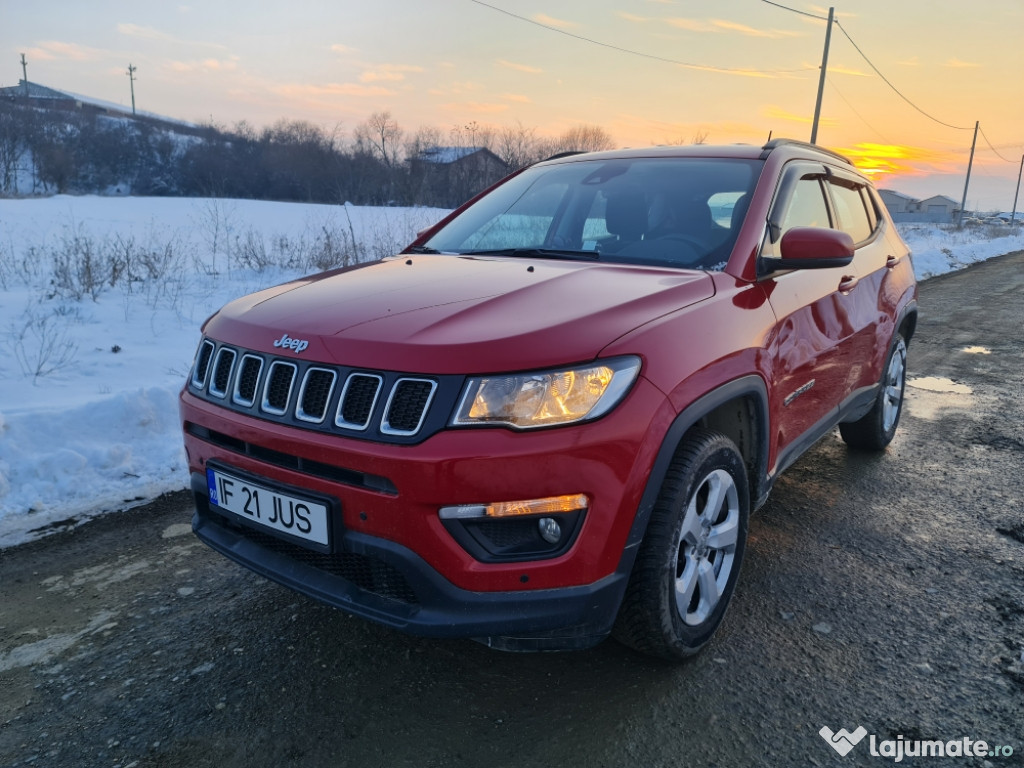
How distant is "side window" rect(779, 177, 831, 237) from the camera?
2951mm

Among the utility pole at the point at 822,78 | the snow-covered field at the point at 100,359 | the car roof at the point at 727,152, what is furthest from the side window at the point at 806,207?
the utility pole at the point at 822,78

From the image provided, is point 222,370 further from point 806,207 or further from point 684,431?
point 806,207

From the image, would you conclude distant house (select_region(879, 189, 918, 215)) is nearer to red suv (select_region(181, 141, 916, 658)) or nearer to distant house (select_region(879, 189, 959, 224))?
distant house (select_region(879, 189, 959, 224))

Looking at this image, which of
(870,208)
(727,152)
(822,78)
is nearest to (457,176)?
(822,78)

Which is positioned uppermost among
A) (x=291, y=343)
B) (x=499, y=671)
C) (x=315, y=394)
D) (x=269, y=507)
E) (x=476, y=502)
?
(x=291, y=343)

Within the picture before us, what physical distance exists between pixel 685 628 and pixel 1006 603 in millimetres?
1417

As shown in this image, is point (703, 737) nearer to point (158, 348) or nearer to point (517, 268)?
point (517, 268)

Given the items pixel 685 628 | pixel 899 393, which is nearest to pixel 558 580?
pixel 685 628

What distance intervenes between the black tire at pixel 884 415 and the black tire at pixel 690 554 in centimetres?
206

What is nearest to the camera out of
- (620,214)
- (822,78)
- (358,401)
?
(358,401)

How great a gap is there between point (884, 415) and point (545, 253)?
2627 mm

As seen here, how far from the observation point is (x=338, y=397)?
6.17ft

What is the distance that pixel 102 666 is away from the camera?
2.30 meters

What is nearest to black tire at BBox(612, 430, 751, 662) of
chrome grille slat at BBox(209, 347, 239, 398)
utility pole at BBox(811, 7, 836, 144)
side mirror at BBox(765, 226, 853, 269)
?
side mirror at BBox(765, 226, 853, 269)
